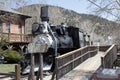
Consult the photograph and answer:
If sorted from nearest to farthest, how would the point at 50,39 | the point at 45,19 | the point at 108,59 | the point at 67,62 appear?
the point at 67,62 → the point at 50,39 → the point at 45,19 → the point at 108,59

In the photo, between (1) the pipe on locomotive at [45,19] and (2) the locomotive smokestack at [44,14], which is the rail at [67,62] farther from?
(2) the locomotive smokestack at [44,14]

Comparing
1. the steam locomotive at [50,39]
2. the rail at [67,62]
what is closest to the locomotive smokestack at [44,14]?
the steam locomotive at [50,39]

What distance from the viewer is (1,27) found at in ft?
123

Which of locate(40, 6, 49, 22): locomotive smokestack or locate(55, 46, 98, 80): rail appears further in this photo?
locate(40, 6, 49, 22): locomotive smokestack

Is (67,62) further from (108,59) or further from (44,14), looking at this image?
(44,14)

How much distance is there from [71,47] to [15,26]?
70.4 feet

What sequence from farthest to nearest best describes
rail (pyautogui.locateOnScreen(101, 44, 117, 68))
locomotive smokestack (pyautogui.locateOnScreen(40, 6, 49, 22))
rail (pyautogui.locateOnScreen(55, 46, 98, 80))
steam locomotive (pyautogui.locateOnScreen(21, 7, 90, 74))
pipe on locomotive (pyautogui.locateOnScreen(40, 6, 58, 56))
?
locomotive smokestack (pyautogui.locateOnScreen(40, 6, 49, 22)) < pipe on locomotive (pyautogui.locateOnScreen(40, 6, 58, 56)) < steam locomotive (pyautogui.locateOnScreen(21, 7, 90, 74)) < rail (pyautogui.locateOnScreen(101, 44, 117, 68)) < rail (pyautogui.locateOnScreen(55, 46, 98, 80))

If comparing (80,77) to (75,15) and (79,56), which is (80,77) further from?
(75,15)

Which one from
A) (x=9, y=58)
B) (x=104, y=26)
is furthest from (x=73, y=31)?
(x=9, y=58)

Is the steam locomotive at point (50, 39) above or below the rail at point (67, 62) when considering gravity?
above

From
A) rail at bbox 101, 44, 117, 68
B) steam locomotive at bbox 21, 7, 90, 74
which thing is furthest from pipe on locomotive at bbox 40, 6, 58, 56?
rail at bbox 101, 44, 117, 68

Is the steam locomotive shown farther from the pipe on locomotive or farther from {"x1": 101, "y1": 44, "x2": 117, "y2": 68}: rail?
{"x1": 101, "y1": 44, "x2": 117, "y2": 68}: rail

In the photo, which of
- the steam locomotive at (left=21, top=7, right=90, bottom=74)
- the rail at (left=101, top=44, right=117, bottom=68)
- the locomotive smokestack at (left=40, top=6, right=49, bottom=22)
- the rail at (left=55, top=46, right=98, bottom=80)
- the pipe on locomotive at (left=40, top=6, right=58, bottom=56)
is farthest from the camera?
the locomotive smokestack at (left=40, top=6, right=49, bottom=22)

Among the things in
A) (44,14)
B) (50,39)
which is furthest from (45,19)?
(50,39)
